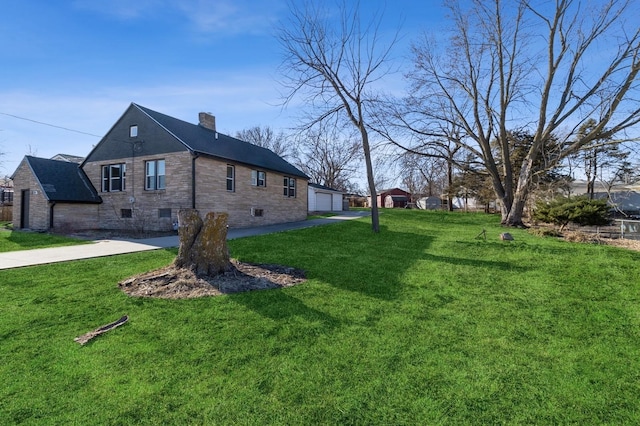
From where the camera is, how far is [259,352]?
3227 mm

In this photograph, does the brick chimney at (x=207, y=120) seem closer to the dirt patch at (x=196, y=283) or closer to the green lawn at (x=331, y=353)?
the green lawn at (x=331, y=353)

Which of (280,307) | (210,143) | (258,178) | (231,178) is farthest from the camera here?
(258,178)

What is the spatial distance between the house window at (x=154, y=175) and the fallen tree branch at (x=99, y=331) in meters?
12.5

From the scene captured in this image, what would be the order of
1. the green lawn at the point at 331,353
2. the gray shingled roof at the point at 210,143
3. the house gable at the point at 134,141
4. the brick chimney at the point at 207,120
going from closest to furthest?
the green lawn at the point at 331,353, the house gable at the point at 134,141, the gray shingled roof at the point at 210,143, the brick chimney at the point at 207,120

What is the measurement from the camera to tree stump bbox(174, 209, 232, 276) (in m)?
5.59

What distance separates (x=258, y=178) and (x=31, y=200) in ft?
36.5

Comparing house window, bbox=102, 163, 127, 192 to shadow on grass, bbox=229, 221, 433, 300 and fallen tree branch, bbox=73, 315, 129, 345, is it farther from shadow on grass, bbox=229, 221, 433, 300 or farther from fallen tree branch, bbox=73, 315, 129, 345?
fallen tree branch, bbox=73, 315, 129, 345

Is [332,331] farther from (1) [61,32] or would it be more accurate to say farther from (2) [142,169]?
(2) [142,169]

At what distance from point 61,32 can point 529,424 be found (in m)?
13.2

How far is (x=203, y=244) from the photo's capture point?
18.3ft

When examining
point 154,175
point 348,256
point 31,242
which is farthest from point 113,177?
point 348,256

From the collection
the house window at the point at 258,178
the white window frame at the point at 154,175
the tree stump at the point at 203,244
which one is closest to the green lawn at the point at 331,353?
the tree stump at the point at 203,244

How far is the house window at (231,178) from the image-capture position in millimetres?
16094

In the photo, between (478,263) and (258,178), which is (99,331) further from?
(258,178)
